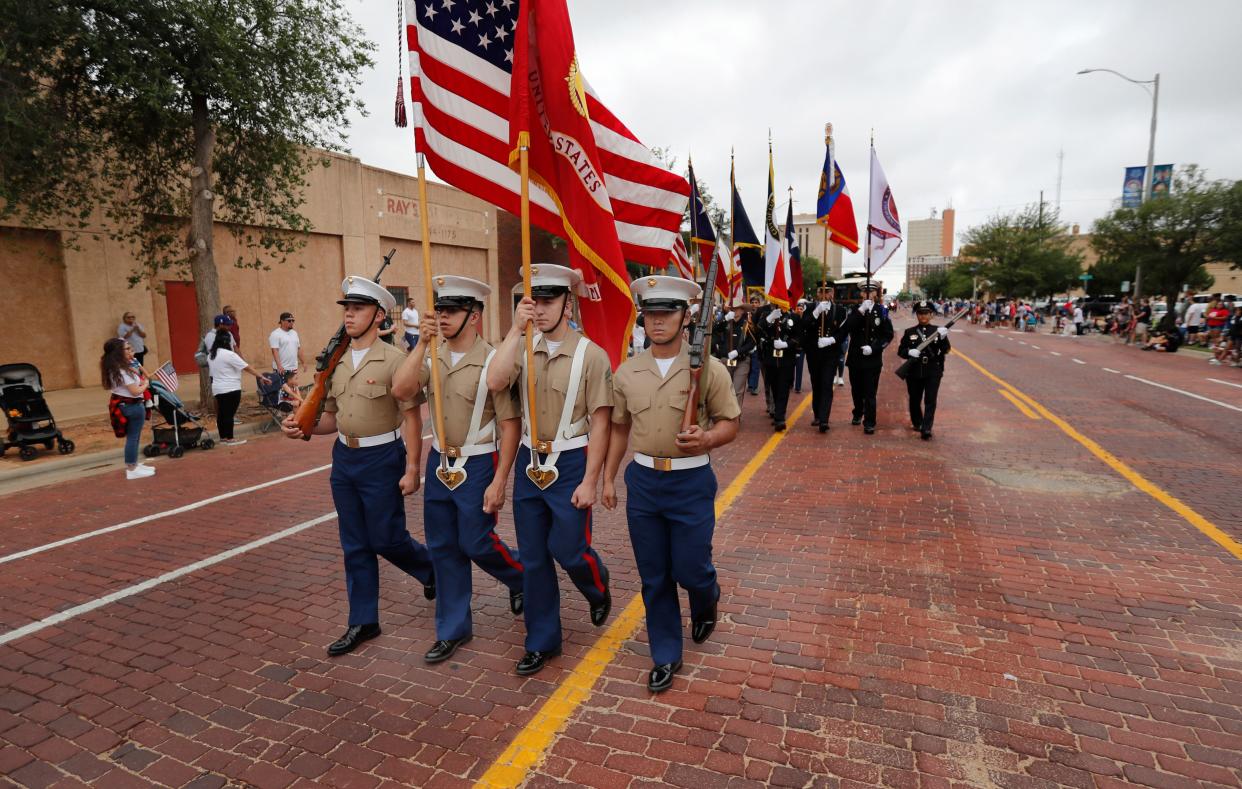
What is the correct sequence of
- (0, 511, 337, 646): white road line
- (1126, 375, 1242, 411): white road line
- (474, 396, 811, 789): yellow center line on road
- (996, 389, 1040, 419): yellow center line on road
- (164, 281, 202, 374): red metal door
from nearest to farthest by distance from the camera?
(474, 396, 811, 789): yellow center line on road < (0, 511, 337, 646): white road line < (996, 389, 1040, 419): yellow center line on road < (1126, 375, 1242, 411): white road line < (164, 281, 202, 374): red metal door

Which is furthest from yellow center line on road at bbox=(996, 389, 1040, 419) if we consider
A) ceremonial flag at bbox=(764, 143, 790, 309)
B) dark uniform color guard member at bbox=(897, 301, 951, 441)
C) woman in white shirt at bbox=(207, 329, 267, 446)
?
woman in white shirt at bbox=(207, 329, 267, 446)

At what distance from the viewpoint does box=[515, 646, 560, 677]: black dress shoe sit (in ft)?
11.6

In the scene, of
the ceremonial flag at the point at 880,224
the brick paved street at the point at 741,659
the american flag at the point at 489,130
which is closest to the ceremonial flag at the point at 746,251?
the ceremonial flag at the point at 880,224

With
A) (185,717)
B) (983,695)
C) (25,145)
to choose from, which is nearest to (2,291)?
(25,145)

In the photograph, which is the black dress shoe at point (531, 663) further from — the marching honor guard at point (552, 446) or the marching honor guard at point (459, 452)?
the marching honor guard at point (459, 452)

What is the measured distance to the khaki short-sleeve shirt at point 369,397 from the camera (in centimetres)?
382

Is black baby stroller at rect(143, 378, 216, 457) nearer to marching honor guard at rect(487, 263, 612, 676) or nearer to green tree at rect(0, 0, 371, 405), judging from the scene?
green tree at rect(0, 0, 371, 405)

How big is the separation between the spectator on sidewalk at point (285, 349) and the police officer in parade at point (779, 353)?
26.0 feet

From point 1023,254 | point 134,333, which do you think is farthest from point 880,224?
point 1023,254

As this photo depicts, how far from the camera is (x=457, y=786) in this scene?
275 centimetres

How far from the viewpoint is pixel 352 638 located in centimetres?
388

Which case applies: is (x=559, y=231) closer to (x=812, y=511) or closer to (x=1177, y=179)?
(x=812, y=511)

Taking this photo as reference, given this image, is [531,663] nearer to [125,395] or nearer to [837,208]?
[125,395]

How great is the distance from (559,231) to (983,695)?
3.29 metres
